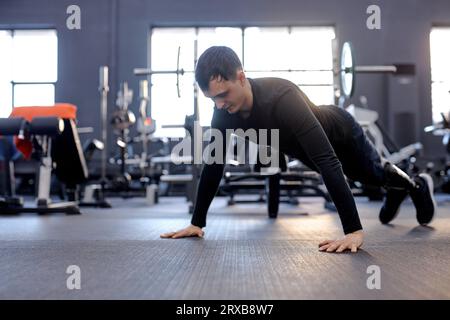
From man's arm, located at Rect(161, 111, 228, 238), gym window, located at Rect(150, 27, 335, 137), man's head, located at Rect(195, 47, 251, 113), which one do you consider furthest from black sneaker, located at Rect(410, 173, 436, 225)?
gym window, located at Rect(150, 27, 335, 137)

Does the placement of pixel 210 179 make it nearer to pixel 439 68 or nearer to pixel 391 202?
pixel 391 202

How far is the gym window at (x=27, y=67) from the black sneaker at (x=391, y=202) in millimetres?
5473

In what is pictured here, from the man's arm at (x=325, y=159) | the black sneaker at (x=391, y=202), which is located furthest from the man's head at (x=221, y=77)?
the black sneaker at (x=391, y=202)

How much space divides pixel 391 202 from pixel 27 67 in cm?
579

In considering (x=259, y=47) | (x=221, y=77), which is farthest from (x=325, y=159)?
(x=259, y=47)

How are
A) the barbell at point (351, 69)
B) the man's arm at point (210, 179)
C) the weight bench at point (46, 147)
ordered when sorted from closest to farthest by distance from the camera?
the man's arm at point (210, 179)
the barbell at point (351, 69)
the weight bench at point (46, 147)

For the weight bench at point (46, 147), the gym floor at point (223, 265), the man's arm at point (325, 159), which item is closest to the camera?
the gym floor at point (223, 265)

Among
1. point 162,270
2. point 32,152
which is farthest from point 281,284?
point 32,152

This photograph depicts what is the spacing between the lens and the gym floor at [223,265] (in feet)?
2.45

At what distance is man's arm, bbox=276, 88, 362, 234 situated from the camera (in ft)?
3.71

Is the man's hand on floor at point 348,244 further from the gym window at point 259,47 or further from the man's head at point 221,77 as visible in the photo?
the gym window at point 259,47

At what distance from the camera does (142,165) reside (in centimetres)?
466

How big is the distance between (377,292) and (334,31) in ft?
20.7
